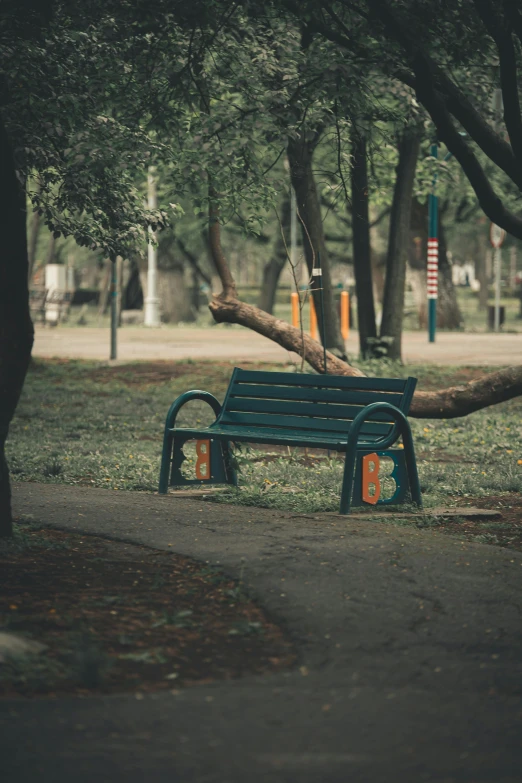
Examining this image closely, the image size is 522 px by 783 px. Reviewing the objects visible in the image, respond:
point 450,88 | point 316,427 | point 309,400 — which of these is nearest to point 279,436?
point 316,427

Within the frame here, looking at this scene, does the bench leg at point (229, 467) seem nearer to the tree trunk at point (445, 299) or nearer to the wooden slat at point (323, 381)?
the wooden slat at point (323, 381)

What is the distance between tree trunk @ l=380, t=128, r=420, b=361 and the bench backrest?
11193 millimetres

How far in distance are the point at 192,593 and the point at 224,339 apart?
77.2ft

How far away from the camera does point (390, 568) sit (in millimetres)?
6371

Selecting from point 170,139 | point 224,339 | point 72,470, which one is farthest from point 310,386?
point 224,339

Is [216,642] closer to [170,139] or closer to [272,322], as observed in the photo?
[272,322]

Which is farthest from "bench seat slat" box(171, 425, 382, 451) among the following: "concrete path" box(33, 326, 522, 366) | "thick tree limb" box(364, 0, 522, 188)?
"concrete path" box(33, 326, 522, 366)

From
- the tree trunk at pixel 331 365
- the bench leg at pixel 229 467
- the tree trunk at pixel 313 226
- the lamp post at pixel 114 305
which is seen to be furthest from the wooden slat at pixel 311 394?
the lamp post at pixel 114 305

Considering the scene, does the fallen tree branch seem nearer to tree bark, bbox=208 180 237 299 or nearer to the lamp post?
tree bark, bbox=208 180 237 299

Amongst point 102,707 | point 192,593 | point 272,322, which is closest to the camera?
point 102,707

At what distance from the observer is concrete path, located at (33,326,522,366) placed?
22.8 metres

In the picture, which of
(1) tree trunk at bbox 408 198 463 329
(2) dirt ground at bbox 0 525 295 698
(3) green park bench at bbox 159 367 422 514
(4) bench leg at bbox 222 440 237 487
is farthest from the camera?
(1) tree trunk at bbox 408 198 463 329

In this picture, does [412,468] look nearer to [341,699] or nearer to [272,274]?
[341,699]

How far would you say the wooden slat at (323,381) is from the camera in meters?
8.62
